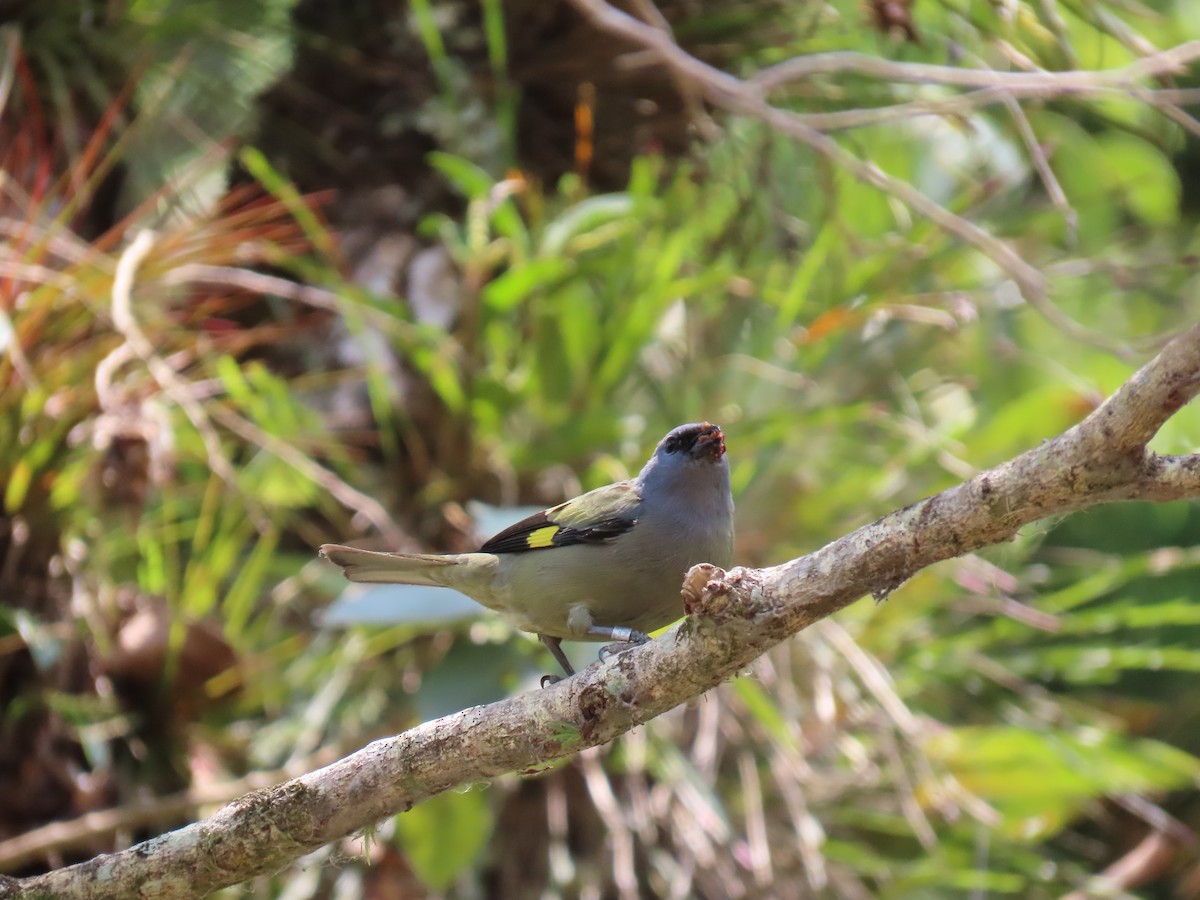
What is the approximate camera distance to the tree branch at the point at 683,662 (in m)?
1.69

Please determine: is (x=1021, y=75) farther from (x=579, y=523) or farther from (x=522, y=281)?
(x=522, y=281)

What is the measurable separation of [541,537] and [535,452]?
1373 mm

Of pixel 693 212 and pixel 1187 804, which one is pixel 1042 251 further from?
pixel 1187 804

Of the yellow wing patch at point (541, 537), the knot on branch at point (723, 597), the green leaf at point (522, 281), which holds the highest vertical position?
the knot on branch at point (723, 597)

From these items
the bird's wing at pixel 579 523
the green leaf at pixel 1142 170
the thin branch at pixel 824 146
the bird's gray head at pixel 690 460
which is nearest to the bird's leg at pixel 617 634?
the bird's wing at pixel 579 523

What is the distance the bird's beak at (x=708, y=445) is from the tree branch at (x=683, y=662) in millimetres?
997

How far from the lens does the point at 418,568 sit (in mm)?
3191

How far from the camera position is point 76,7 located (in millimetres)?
4484

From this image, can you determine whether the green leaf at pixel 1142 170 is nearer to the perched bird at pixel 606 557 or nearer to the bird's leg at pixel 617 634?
the perched bird at pixel 606 557

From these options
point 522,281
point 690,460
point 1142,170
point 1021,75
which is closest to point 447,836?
point 690,460

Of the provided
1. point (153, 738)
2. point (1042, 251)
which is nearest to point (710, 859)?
point (153, 738)

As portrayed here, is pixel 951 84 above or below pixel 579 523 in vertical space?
above

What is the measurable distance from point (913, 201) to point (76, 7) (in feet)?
10.1

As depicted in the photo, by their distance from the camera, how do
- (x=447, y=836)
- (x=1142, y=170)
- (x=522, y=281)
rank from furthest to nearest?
1. (x=1142, y=170)
2. (x=522, y=281)
3. (x=447, y=836)
